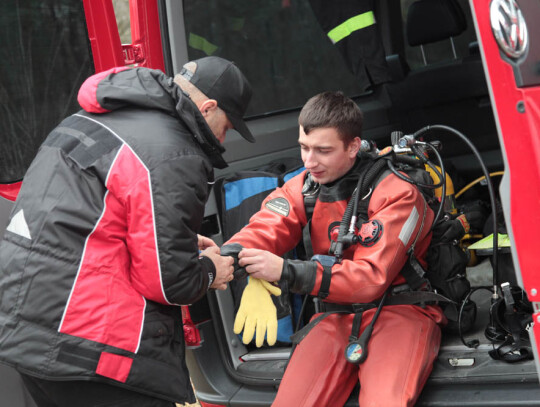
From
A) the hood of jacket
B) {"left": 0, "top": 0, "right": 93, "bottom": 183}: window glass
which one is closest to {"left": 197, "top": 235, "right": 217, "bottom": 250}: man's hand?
the hood of jacket

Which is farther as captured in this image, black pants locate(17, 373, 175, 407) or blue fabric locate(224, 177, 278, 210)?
blue fabric locate(224, 177, 278, 210)

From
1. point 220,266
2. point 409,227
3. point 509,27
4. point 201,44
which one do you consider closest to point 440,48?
point 201,44

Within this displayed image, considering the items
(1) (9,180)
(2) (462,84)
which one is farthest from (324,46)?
(1) (9,180)

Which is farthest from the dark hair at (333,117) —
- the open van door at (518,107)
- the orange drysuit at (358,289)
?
the open van door at (518,107)

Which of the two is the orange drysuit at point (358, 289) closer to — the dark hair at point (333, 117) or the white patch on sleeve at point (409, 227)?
the white patch on sleeve at point (409, 227)

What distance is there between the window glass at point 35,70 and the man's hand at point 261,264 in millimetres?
929

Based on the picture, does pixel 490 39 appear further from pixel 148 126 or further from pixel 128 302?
pixel 128 302

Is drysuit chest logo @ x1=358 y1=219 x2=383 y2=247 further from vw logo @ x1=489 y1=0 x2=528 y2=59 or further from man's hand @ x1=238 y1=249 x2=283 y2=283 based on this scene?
vw logo @ x1=489 y1=0 x2=528 y2=59

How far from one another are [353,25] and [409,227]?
1.92m

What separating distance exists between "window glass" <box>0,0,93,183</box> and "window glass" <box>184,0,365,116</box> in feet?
2.20

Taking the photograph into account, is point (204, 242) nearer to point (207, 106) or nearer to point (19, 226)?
point (207, 106)

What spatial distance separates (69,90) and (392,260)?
146 cm

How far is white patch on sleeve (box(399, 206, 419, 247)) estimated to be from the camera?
286 cm

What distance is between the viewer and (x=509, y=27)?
6.01 ft
